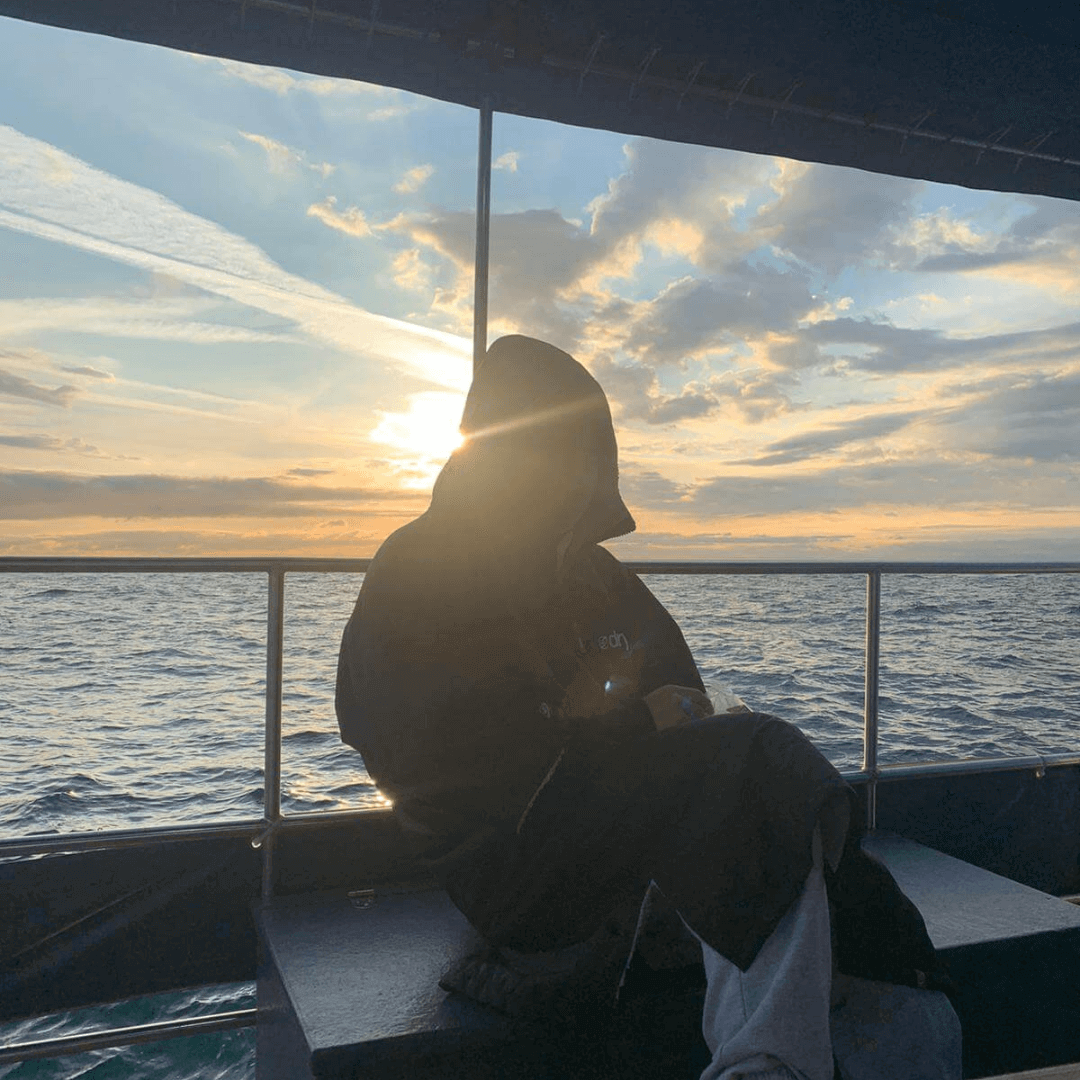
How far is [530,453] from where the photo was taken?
1576 millimetres

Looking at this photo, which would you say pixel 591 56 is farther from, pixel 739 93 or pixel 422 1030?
pixel 422 1030

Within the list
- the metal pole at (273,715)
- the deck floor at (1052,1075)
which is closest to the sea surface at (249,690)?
the metal pole at (273,715)

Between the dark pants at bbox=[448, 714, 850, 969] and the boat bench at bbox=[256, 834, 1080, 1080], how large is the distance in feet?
0.55

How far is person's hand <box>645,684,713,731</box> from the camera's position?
4.74 ft

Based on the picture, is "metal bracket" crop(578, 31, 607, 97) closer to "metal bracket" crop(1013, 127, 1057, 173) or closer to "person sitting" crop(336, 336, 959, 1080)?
"person sitting" crop(336, 336, 959, 1080)

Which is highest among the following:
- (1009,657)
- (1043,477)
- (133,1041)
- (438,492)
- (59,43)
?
(59,43)

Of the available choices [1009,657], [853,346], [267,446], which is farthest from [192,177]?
[1009,657]

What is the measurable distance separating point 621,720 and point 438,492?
0.52 metres

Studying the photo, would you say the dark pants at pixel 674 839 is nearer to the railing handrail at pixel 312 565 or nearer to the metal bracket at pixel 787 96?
the railing handrail at pixel 312 565

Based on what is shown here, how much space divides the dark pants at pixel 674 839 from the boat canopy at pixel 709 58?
1808 millimetres

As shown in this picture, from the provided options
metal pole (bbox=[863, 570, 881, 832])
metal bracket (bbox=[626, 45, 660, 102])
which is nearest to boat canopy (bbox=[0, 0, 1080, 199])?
metal bracket (bbox=[626, 45, 660, 102])

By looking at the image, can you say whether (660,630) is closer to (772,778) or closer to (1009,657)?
(772,778)

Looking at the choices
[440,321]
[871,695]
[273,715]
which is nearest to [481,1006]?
[273,715]

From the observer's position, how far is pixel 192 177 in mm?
34688
